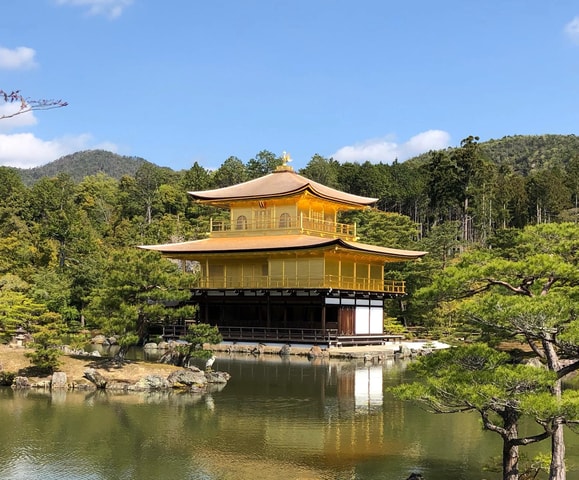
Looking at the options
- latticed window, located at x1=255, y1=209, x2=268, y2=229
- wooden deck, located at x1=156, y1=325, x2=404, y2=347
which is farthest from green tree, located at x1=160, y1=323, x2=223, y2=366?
latticed window, located at x1=255, y1=209, x2=268, y2=229

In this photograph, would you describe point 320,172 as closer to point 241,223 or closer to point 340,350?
point 241,223

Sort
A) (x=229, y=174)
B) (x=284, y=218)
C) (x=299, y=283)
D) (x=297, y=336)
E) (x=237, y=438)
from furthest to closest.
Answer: (x=229, y=174), (x=284, y=218), (x=299, y=283), (x=297, y=336), (x=237, y=438)

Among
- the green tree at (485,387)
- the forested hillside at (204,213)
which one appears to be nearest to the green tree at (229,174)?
the forested hillside at (204,213)

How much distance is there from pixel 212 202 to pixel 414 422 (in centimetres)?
2621

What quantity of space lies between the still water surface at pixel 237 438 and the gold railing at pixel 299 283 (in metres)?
13.4

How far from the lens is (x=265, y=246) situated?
34531 millimetres

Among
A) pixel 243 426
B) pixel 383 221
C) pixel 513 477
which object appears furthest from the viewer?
pixel 383 221

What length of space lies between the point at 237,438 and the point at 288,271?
21660 millimetres

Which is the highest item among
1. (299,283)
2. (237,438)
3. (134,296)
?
(299,283)

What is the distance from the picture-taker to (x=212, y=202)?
39594 mm

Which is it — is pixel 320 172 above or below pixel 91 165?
below

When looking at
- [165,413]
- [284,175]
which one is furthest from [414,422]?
[284,175]

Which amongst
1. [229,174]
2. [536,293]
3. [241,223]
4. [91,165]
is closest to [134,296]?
[536,293]

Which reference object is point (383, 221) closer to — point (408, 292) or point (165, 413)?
point (408, 292)
